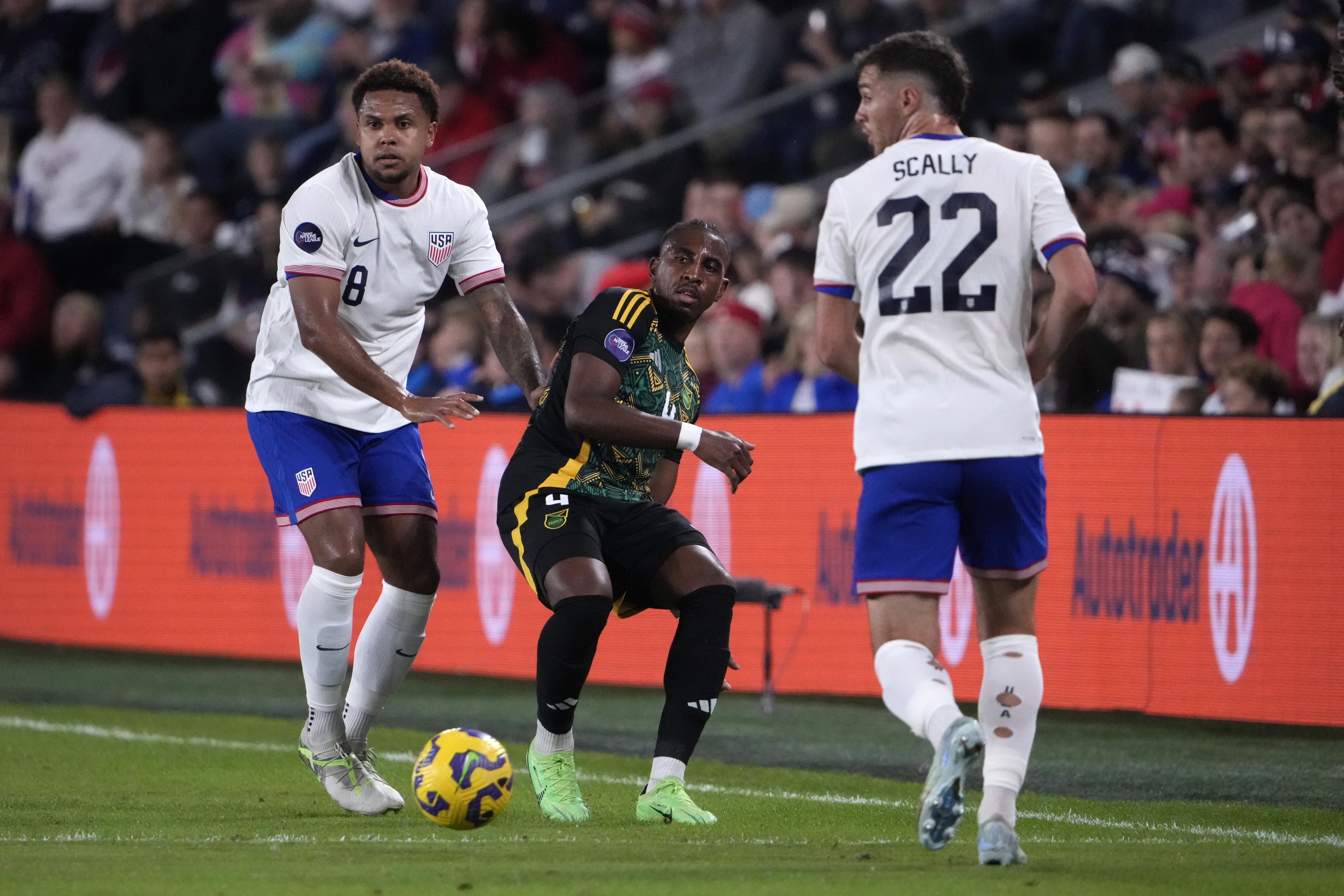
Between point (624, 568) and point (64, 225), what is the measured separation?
41.0 ft

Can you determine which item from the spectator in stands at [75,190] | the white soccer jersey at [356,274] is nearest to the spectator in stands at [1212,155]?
the white soccer jersey at [356,274]

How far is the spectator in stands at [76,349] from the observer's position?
15516 millimetres

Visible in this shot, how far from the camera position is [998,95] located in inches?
537

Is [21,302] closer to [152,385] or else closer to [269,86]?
[269,86]

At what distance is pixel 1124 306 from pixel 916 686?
6.27 meters

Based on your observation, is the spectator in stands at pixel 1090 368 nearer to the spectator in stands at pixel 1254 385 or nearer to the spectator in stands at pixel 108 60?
the spectator in stands at pixel 1254 385

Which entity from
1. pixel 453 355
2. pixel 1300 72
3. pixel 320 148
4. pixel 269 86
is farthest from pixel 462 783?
pixel 269 86

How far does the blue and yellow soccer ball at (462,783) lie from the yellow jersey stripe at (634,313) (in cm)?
141

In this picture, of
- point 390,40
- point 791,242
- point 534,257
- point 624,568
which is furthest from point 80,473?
point 624,568

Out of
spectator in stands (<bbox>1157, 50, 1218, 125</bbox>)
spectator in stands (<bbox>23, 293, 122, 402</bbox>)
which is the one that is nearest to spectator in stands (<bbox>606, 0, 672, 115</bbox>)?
spectator in stands (<bbox>1157, 50, 1218, 125</bbox>)

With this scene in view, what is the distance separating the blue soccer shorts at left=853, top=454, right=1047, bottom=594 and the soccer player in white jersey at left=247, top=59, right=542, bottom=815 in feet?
5.91

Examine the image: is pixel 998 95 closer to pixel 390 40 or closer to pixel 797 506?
pixel 797 506

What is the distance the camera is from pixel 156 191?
57.1 feet

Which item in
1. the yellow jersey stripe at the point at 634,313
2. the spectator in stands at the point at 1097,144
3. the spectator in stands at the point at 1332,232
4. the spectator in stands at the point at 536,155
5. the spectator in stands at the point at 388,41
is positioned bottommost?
the yellow jersey stripe at the point at 634,313
